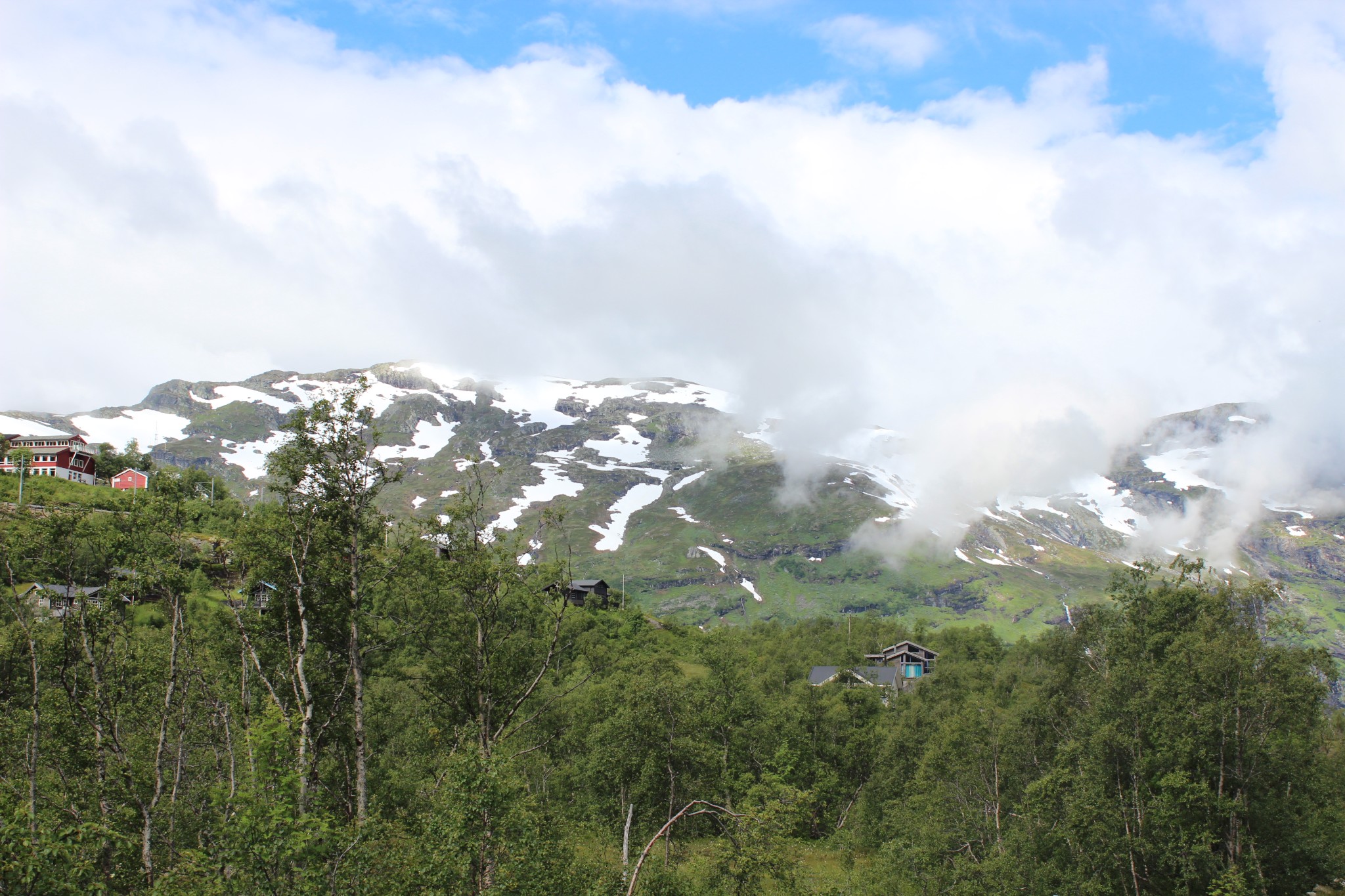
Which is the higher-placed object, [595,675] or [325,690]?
[325,690]

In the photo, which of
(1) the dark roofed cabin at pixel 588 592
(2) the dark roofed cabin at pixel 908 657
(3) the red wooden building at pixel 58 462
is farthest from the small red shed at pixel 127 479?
(2) the dark roofed cabin at pixel 908 657

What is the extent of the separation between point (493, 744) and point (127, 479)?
14569cm

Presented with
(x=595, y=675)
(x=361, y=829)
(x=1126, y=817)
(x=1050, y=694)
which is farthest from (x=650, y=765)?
(x=595, y=675)

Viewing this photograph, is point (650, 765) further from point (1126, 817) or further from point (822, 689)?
point (822, 689)

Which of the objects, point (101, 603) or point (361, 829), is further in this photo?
point (101, 603)

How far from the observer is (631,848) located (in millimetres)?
48125

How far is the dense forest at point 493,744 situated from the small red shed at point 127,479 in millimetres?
72720

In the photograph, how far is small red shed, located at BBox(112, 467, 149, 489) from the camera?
442 feet

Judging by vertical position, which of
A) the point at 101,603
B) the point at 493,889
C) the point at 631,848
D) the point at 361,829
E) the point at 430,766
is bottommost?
the point at 631,848

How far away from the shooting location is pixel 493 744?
83.6 ft

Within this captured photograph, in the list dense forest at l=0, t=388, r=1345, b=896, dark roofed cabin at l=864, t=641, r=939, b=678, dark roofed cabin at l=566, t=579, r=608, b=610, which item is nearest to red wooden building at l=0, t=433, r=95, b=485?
dense forest at l=0, t=388, r=1345, b=896

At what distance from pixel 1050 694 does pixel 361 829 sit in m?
56.8

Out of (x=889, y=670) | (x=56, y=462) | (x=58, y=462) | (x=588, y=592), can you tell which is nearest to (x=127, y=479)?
(x=58, y=462)

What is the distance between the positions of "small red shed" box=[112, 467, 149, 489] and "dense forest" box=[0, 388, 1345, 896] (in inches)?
2863
